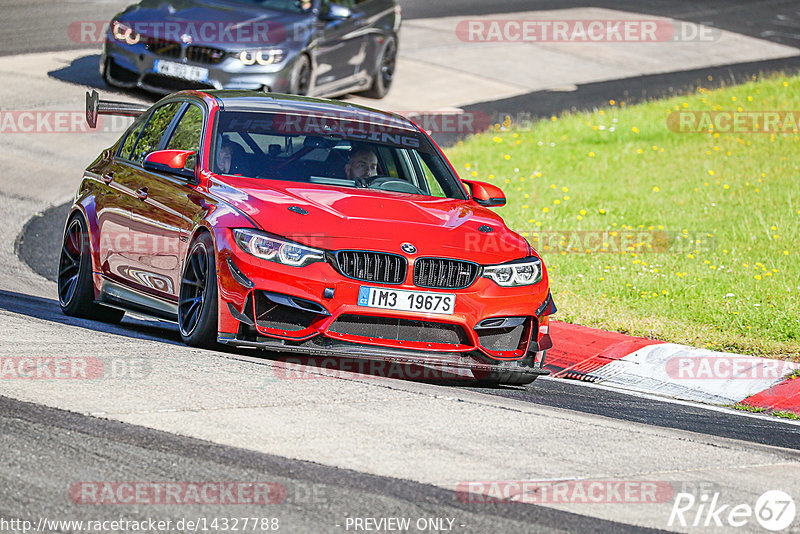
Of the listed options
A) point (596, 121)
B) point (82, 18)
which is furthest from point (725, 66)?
point (82, 18)

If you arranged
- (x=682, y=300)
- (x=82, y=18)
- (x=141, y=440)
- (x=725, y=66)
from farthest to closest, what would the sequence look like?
1. (x=725, y=66)
2. (x=82, y=18)
3. (x=682, y=300)
4. (x=141, y=440)

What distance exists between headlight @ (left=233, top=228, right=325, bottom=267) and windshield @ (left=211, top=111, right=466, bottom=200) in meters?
1.07

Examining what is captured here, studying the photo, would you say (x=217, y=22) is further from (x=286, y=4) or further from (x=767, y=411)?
(x=767, y=411)

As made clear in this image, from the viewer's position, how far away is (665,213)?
14.5 metres

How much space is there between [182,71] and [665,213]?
624 cm

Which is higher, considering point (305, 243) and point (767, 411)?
point (305, 243)

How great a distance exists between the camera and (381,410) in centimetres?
632

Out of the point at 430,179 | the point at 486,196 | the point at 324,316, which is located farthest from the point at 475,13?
the point at 324,316

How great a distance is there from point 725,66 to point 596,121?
22.4 feet

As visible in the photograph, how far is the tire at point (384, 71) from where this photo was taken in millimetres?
19406

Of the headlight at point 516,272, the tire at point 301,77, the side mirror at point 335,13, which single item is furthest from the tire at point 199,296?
the side mirror at point 335,13

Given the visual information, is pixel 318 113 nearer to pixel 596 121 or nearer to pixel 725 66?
pixel 596 121

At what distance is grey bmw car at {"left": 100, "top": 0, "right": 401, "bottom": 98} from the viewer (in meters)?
16.4

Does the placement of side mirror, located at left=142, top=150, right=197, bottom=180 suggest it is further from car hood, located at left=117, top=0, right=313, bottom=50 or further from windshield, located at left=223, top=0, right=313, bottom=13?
windshield, located at left=223, top=0, right=313, bottom=13
